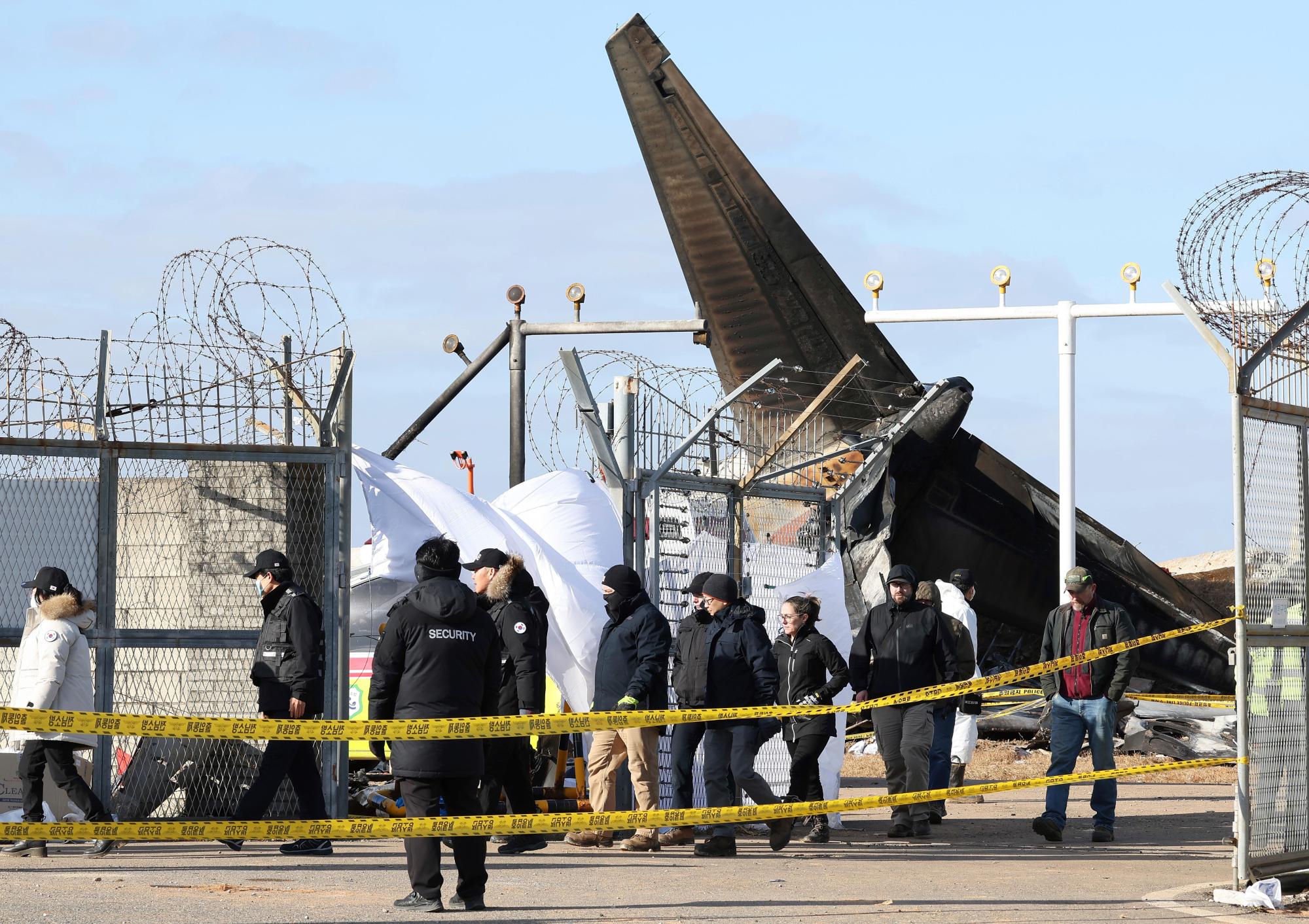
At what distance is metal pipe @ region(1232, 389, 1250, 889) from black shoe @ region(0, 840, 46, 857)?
6501 millimetres

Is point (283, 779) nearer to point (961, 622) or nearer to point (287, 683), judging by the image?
point (287, 683)

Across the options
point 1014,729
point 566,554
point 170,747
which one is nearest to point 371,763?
point 566,554

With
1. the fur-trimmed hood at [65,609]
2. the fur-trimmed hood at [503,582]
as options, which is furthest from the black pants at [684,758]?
the fur-trimmed hood at [65,609]

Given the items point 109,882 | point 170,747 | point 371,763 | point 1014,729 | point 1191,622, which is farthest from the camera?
point 1191,622

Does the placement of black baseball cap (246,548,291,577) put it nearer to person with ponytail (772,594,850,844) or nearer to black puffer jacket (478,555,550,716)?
black puffer jacket (478,555,550,716)

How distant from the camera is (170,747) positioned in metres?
10.7

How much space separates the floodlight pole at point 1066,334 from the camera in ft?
70.2

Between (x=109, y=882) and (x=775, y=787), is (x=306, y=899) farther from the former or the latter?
(x=775, y=787)

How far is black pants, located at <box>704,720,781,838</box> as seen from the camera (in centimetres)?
1045

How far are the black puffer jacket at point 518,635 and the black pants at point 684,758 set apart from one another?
0.96 metres

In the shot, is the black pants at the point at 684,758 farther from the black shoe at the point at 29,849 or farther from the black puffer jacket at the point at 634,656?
the black shoe at the point at 29,849

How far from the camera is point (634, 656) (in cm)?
1053

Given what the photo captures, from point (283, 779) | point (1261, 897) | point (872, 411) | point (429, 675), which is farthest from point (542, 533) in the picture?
point (872, 411)

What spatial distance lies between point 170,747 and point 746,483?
462 centimetres
